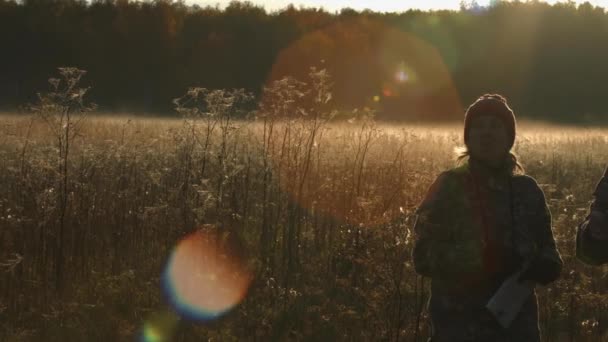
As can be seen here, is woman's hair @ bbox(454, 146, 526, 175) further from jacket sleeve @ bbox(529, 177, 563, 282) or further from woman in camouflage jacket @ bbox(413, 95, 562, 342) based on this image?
jacket sleeve @ bbox(529, 177, 563, 282)

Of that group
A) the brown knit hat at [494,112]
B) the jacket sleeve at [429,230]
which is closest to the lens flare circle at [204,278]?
the jacket sleeve at [429,230]

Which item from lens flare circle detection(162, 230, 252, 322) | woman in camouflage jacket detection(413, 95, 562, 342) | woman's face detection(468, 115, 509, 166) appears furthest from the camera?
lens flare circle detection(162, 230, 252, 322)

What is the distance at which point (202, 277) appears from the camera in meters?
6.21

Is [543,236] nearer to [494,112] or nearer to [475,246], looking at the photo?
[475,246]

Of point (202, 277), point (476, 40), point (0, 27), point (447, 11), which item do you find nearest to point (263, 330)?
point (202, 277)

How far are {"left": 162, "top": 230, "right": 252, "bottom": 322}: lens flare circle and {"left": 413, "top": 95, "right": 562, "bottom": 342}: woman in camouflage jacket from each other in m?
2.73

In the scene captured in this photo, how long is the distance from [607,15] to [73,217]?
178 ft

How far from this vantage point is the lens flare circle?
5.96m

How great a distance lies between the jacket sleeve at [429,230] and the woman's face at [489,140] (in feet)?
0.70

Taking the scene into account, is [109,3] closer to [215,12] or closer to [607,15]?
[215,12]

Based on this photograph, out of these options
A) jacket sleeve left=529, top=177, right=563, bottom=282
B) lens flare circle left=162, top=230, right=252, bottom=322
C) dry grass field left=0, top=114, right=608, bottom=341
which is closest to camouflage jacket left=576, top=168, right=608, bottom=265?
jacket sleeve left=529, top=177, right=563, bottom=282

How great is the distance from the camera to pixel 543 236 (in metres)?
3.59

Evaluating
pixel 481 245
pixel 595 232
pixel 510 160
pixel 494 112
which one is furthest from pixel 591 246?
pixel 494 112

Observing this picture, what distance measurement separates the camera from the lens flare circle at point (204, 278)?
19.5 ft
